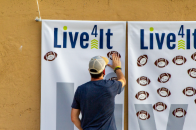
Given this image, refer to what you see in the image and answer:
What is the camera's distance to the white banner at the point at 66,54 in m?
2.55

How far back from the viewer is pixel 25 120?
103 inches

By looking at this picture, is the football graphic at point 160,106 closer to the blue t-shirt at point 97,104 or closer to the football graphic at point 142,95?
the football graphic at point 142,95

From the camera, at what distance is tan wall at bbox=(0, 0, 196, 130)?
102 inches

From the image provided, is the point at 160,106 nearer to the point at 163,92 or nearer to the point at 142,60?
the point at 163,92

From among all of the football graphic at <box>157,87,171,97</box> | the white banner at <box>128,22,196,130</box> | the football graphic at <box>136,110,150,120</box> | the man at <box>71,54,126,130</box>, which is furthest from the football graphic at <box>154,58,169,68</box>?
the man at <box>71,54,126,130</box>

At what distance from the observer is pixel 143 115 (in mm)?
2562

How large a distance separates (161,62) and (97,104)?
1109mm

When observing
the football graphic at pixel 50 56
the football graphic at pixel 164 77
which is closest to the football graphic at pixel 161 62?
the football graphic at pixel 164 77

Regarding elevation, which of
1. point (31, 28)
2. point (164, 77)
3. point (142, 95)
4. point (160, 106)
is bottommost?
point (160, 106)

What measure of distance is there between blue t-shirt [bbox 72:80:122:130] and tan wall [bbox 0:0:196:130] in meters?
0.76

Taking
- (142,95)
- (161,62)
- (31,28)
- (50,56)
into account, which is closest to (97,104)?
(142,95)

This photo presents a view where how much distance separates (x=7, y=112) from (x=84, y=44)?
131cm

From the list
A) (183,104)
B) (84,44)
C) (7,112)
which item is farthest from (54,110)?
(183,104)

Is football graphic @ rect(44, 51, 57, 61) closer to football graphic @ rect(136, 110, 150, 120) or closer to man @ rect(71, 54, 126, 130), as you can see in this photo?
man @ rect(71, 54, 126, 130)
